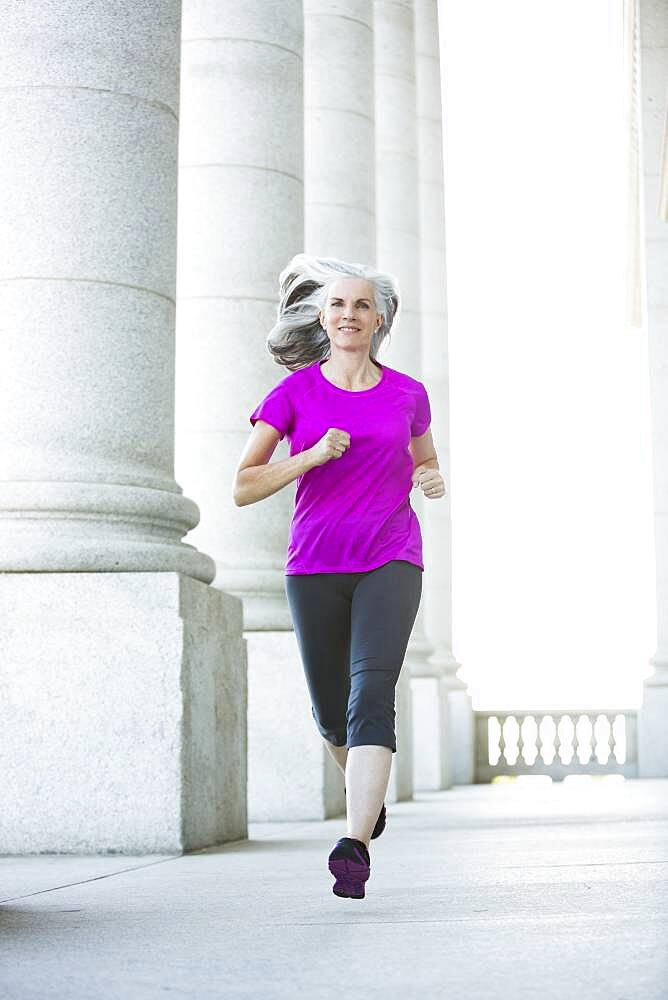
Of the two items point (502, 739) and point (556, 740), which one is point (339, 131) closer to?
point (502, 739)

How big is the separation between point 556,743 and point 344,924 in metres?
48.9

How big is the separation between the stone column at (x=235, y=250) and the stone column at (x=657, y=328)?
26.8 m

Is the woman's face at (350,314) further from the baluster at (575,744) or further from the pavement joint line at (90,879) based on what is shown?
the baluster at (575,744)

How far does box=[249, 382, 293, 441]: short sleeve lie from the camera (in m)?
15.1

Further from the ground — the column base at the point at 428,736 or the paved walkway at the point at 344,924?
the paved walkway at the point at 344,924

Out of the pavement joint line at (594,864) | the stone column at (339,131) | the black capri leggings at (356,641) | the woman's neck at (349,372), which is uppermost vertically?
the stone column at (339,131)

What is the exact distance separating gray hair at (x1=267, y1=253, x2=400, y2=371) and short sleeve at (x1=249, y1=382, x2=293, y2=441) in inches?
48.3

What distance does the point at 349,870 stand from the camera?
505 inches

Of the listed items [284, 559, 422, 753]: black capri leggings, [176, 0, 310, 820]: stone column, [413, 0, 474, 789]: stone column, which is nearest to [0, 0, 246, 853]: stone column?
[284, 559, 422, 753]: black capri leggings

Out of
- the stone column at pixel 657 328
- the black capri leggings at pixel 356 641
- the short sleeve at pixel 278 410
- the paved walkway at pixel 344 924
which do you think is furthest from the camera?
the stone column at pixel 657 328

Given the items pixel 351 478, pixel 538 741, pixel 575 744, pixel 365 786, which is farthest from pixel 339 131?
pixel 365 786

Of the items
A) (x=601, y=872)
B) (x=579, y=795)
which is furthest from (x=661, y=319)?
(x=601, y=872)

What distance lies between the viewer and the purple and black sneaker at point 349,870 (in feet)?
42.1

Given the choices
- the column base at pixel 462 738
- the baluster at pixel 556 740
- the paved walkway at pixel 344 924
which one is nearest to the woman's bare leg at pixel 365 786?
the paved walkway at pixel 344 924
